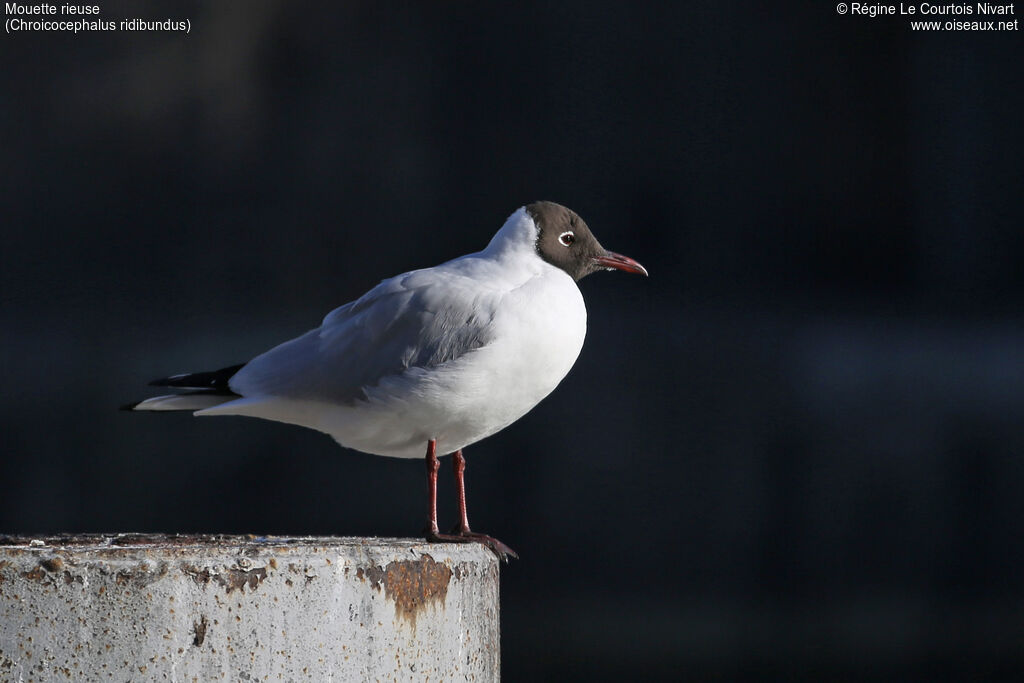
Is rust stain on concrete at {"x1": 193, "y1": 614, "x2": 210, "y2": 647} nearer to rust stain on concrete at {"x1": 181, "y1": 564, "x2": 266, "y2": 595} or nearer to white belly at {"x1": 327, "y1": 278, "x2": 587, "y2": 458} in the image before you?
rust stain on concrete at {"x1": 181, "y1": 564, "x2": 266, "y2": 595}

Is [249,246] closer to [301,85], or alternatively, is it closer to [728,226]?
[301,85]

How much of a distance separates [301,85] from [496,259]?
3.07 metres

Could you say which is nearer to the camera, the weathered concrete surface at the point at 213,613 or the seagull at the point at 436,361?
the weathered concrete surface at the point at 213,613

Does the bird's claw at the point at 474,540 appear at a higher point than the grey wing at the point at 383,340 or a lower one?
lower

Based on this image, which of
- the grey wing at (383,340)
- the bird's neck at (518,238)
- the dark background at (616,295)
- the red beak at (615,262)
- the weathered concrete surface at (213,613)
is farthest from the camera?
the dark background at (616,295)

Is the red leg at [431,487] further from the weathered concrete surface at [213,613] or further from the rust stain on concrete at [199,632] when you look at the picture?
the rust stain on concrete at [199,632]

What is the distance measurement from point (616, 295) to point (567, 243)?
9.02ft

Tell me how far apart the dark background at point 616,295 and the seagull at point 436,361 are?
269cm

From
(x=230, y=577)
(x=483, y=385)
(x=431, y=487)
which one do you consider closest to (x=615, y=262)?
(x=483, y=385)

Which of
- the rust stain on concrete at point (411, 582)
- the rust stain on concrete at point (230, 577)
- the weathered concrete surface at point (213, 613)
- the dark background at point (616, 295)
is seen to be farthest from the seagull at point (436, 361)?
the dark background at point (616, 295)

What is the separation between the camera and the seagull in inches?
110

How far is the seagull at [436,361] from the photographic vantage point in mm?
2787

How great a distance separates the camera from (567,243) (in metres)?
3.12

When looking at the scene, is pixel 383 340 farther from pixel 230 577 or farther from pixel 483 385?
pixel 230 577
